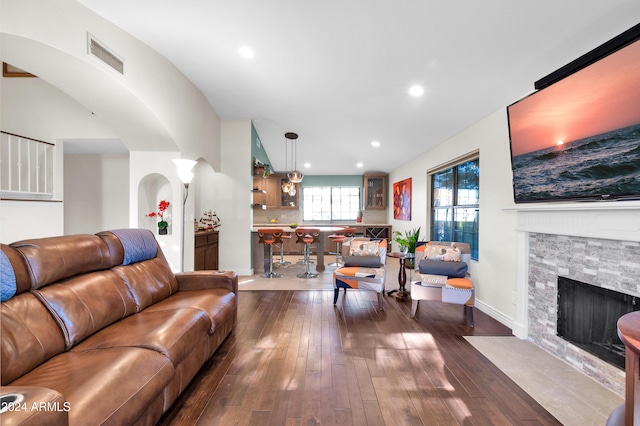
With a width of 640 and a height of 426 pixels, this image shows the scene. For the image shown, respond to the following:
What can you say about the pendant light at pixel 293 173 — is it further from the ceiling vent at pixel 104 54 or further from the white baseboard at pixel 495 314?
the white baseboard at pixel 495 314

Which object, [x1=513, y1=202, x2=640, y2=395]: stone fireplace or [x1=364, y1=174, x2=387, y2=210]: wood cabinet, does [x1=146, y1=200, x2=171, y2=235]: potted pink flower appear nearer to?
[x1=513, y1=202, x2=640, y2=395]: stone fireplace

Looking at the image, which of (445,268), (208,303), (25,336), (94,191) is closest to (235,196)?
(94,191)

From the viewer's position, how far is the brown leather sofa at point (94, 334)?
1150 mm

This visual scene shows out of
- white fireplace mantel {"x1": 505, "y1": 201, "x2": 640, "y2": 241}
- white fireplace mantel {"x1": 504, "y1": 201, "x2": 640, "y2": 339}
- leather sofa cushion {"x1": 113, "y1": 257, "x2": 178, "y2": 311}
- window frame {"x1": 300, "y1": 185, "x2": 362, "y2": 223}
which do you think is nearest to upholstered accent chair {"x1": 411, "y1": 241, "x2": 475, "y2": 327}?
white fireplace mantel {"x1": 504, "y1": 201, "x2": 640, "y2": 339}

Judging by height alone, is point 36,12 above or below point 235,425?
above

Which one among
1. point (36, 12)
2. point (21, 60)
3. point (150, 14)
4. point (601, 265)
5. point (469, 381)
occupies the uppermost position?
point (150, 14)

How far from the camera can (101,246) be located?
6.84ft

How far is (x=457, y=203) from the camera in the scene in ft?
14.6

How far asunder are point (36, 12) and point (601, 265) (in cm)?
479

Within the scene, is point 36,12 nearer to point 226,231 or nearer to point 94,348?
point 94,348

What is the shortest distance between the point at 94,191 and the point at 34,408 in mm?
5802

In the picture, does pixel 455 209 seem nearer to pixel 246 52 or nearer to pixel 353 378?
pixel 353 378

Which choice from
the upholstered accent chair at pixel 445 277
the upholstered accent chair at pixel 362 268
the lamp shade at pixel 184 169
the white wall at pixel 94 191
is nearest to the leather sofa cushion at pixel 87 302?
the lamp shade at pixel 184 169

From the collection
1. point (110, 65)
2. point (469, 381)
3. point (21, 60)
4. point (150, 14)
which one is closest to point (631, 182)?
point (469, 381)
